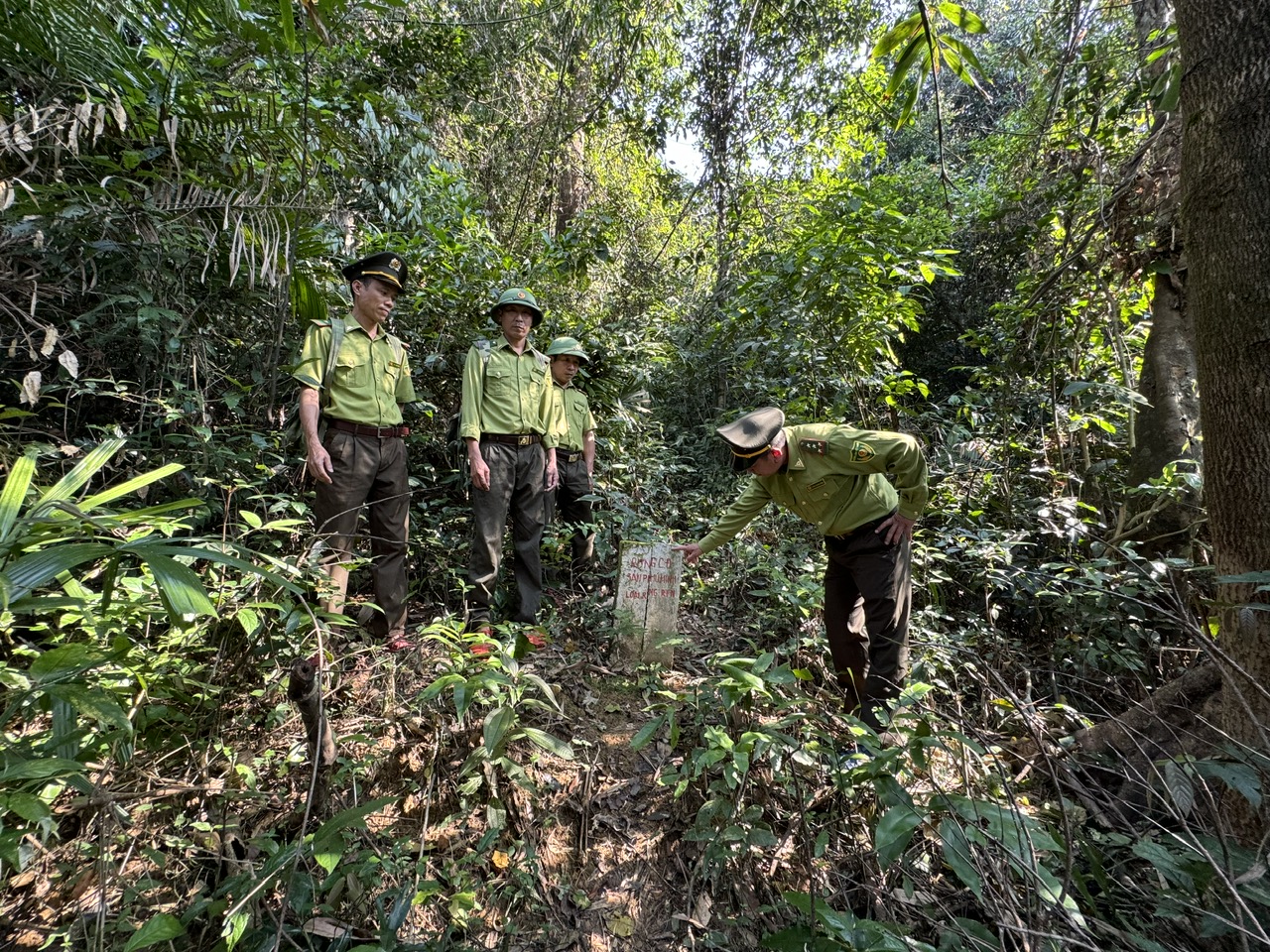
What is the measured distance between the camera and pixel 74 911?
168cm

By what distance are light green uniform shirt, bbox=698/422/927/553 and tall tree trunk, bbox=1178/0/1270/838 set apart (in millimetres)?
1064

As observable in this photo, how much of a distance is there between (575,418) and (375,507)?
1849 millimetres

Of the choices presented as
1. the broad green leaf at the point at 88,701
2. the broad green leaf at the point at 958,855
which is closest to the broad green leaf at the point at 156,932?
the broad green leaf at the point at 88,701

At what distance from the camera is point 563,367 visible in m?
4.69

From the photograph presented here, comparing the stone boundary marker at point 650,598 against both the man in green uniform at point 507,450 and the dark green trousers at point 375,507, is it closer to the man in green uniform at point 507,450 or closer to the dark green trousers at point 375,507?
the man in green uniform at point 507,450

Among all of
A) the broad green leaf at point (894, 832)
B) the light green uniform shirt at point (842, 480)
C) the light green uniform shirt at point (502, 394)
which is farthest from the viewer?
the light green uniform shirt at point (502, 394)

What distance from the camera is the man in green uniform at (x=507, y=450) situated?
362cm

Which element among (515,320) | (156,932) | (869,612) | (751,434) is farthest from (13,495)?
(869,612)

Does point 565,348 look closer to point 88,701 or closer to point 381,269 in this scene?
point 381,269

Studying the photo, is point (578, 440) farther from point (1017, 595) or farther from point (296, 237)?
point (1017, 595)

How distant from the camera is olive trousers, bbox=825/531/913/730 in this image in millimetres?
2867

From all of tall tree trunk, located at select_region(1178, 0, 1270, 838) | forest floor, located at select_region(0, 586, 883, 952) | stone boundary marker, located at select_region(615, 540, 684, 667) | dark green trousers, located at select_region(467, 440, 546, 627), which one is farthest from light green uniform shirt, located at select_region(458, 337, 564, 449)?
tall tree trunk, located at select_region(1178, 0, 1270, 838)

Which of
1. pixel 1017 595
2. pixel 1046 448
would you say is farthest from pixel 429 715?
pixel 1046 448

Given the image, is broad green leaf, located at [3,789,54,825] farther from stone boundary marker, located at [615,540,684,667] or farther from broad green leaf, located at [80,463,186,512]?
stone boundary marker, located at [615,540,684,667]
